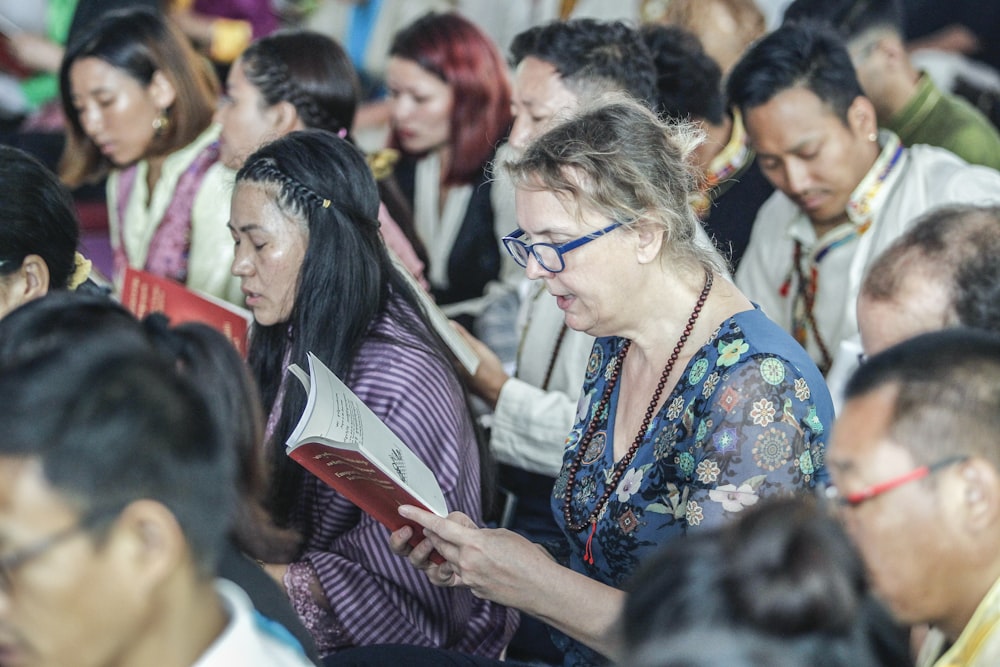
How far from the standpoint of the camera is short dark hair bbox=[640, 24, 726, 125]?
9.75 ft

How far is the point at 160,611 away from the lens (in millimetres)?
1036

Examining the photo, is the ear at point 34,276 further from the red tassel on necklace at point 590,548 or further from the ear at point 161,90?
the ear at point 161,90

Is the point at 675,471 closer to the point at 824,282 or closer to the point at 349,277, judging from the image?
the point at 349,277

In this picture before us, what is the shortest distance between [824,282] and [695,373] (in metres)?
1.17

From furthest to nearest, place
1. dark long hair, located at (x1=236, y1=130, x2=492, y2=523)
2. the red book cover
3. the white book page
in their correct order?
1. the red book cover
2. dark long hair, located at (x1=236, y1=130, x2=492, y2=523)
3. the white book page

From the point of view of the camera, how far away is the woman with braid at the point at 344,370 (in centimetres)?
197

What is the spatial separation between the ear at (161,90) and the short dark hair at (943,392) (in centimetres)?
261

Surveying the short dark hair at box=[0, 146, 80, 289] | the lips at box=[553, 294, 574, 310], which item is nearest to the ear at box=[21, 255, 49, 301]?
the short dark hair at box=[0, 146, 80, 289]

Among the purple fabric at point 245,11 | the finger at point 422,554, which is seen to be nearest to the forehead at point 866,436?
the finger at point 422,554

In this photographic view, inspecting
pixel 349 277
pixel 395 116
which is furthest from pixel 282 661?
pixel 395 116

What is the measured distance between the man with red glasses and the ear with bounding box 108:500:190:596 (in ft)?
2.22

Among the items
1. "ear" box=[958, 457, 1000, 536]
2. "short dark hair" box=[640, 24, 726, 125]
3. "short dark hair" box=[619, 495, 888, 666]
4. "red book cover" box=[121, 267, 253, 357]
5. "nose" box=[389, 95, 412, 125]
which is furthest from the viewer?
"nose" box=[389, 95, 412, 125]

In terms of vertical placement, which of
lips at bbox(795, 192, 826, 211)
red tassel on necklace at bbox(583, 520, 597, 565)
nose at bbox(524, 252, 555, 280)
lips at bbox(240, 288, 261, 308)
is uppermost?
nose at bbox(524, 252, 555, 280)

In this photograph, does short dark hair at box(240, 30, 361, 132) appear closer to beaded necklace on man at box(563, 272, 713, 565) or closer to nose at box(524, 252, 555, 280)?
nose at box(524, 252, 555, 280)
